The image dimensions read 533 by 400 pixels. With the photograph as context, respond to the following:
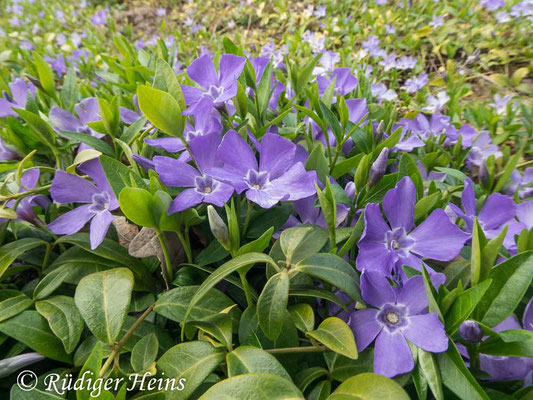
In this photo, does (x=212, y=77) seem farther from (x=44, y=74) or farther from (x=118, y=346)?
(x=118, y=346)

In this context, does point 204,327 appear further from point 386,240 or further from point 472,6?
point 472,6

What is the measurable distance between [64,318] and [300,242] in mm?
→ 522

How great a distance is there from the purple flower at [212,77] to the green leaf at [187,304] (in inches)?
18.4

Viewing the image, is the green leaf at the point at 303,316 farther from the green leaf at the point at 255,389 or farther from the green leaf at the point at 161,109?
the green leaf at the point at 161,109

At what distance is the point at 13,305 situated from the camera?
83 cm

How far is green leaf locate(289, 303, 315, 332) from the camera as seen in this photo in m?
0.75

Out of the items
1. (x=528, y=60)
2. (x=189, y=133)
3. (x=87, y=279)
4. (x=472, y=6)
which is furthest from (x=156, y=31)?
(x=87, y=279)

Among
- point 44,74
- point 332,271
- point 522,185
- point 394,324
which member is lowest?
point 522,185

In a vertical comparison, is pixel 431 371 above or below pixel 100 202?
below

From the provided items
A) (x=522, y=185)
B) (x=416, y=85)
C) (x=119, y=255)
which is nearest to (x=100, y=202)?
(x=119, y=255)

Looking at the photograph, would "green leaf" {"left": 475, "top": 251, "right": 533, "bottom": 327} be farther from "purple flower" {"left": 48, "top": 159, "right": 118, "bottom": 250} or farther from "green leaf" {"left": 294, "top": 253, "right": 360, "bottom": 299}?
"purple flower" {"left": 48, "top": 159, "right": 118, "bottom": 250}

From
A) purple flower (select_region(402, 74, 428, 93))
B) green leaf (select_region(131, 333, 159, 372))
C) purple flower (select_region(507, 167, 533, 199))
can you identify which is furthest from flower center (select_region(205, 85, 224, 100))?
purple flower (select_region(402, 74, 428, 93))

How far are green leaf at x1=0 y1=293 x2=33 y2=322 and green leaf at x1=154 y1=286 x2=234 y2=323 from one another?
30cm

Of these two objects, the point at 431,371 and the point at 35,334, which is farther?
the point at 35,334
